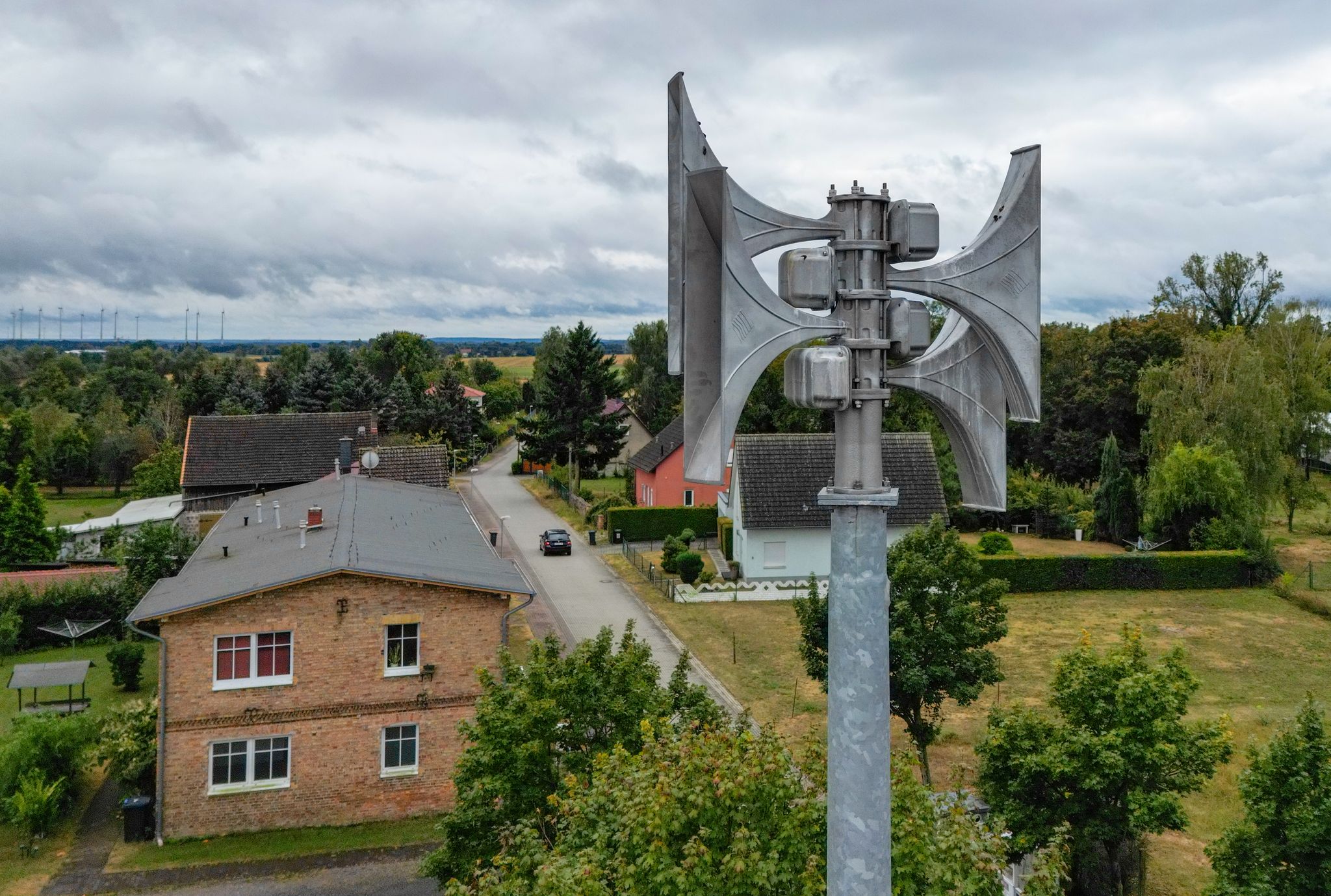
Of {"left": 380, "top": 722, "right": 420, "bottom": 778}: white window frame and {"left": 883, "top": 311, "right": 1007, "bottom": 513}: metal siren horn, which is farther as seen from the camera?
{"left": 380, "top": 722, "right": 420, "bottom": 778}: white window frame

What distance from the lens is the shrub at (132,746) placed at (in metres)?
20.5

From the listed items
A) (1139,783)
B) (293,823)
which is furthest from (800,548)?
(1139,783)

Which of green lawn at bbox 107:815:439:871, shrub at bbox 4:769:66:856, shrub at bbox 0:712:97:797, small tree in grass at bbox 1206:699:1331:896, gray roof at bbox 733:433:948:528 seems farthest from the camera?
gray roof at bbox 733:433:948:528

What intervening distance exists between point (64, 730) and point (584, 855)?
1668 centimetres

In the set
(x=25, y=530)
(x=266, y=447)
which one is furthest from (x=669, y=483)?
(x=25, y=530)

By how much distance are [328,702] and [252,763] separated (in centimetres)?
191

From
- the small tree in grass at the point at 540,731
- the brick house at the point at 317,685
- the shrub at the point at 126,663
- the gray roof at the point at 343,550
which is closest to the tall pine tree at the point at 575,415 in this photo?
the gray roof at the point at 343,550

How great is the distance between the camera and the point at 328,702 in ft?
66.9

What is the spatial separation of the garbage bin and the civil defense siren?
1959 centimetres

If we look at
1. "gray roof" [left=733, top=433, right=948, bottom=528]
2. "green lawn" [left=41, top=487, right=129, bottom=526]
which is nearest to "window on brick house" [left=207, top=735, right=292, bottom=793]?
"gray roof" [left=733, top=433, right=948, bottom=528]

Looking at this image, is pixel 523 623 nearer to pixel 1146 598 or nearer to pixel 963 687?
pixel 963 687

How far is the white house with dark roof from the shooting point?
39.5 metres

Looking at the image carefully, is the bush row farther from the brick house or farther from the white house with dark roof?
the white house with dark roof

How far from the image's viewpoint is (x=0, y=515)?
40281 millimetres
